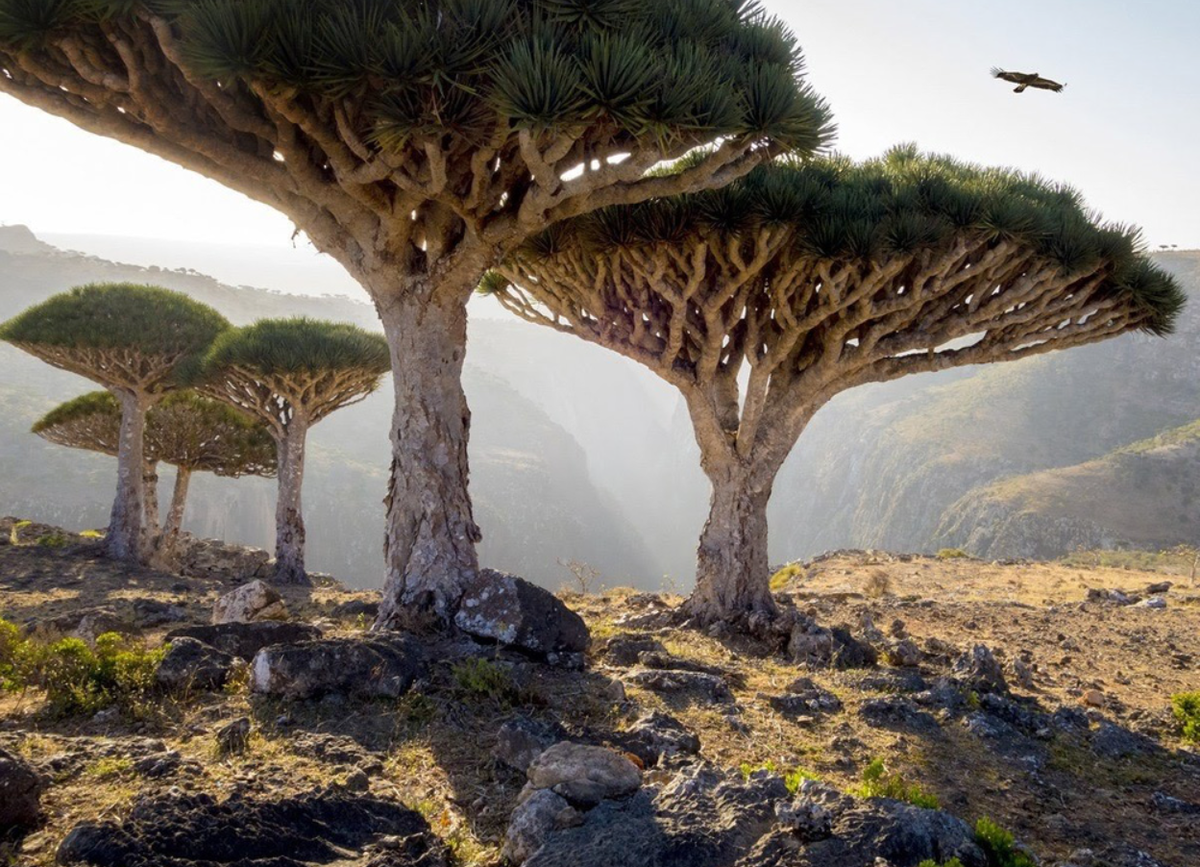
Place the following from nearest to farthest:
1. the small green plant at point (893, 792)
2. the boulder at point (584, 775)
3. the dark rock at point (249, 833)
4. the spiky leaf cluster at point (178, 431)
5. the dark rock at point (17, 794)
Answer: the dark rock at point (249, 833) → the dark rock at point (17, 794) → the boulder at point (584, 775) → the small green plant at point (893, 792) → the spiky leaf cluster at point (178, 431)

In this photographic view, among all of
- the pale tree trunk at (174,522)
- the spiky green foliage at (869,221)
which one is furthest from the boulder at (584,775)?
the pale tree trunk at (174,522)

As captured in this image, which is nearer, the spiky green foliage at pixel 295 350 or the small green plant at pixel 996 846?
the small green plant at pixel 996 846

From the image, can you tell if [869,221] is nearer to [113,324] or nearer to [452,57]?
[452,57]

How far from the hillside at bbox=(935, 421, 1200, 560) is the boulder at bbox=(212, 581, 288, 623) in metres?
46.4

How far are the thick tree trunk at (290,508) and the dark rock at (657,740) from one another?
13539 mm

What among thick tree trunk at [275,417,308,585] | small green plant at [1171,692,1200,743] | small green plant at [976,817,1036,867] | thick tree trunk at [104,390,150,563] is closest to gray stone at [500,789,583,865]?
small green plant at [976,817,1036,867]

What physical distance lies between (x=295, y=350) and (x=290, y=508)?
3.63 m

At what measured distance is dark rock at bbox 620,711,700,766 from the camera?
397 centimetres

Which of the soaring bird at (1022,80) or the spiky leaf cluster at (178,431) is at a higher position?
the soaring bird at (1022,80)

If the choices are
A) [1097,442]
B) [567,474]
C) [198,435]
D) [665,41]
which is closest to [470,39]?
[665,41]

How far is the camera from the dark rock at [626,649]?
6.61 m

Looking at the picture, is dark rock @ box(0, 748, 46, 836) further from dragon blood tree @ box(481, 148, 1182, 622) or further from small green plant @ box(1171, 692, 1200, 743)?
small green plant @ box(1171, 692, 1200, 743)

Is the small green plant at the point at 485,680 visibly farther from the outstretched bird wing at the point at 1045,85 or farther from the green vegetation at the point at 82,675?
the outstretched bird wing at the point at 1045,85

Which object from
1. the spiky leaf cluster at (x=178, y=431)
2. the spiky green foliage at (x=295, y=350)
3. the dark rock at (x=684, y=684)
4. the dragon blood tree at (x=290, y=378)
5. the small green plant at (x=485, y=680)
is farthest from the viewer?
the spiky leaf cluster at (x=178, y=431)
